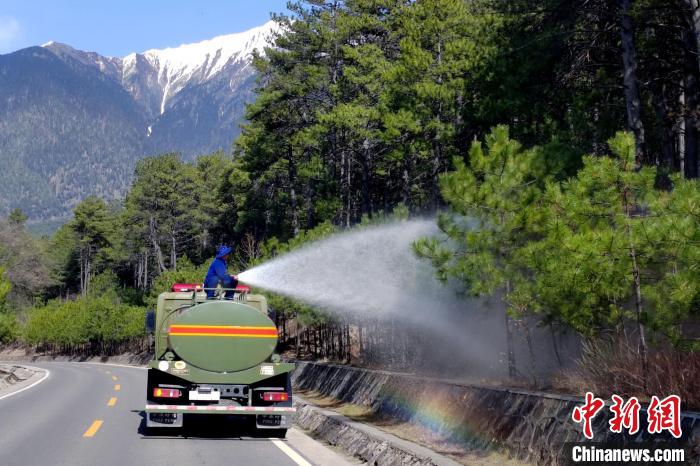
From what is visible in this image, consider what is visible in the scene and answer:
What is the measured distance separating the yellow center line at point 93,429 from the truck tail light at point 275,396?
3188 millimetres

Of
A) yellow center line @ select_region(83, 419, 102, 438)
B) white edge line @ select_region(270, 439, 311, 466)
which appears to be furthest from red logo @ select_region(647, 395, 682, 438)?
yellow center line @ select_region(83, 419, 102, 438)

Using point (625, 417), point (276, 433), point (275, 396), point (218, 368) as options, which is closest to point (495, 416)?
point (625, 417)

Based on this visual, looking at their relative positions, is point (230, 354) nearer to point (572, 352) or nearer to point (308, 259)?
point (572, 352)

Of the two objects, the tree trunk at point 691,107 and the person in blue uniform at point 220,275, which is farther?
the tree trunk at point 691,107

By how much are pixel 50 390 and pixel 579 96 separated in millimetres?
20492

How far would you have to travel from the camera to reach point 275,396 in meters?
12.9

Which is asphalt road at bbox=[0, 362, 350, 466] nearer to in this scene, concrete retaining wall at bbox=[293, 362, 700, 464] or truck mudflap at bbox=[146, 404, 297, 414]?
truck mudflap at bbox=[146, 404, 297, 414]

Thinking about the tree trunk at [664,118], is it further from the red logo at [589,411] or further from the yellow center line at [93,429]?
the yellow center line at [93,429]

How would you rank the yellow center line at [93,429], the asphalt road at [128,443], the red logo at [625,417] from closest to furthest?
1. the red logo at [625,417]
2. the asphalt road at [128,443]
3. the yellow center line at [93,429]

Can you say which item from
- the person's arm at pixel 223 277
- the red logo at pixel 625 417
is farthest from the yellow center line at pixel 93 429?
the red logo at pixel 625 417

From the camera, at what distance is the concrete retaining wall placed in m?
8.24

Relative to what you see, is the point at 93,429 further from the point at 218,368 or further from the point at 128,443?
the point at 218,368

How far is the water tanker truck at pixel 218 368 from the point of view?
12.5m

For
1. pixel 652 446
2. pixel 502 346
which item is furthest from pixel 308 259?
pixel 652 446
